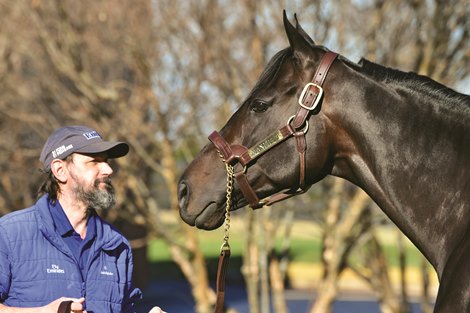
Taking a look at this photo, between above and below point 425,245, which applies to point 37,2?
above

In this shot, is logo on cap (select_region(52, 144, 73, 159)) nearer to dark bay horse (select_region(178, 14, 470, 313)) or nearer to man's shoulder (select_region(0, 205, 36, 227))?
man's shoulder (select_region(0, 205, 36, 227))

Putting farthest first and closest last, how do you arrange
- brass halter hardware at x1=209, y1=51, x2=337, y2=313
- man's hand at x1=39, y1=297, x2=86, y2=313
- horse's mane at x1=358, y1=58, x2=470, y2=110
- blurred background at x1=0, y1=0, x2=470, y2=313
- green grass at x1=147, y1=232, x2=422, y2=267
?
green grass at x1=147, y1=232, x2=422, y2=267 < blurred background at x1=0, y1=0, x2=470, y2=313 < brass halter hardware at x1=209, y1=51, x2=337, y2=313 < horse's mane at x1=358, y1=58, x2=470, y2=110 < man's hand at x1=39, y1=297, x2=86, y2=313

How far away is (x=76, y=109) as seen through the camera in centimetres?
1159

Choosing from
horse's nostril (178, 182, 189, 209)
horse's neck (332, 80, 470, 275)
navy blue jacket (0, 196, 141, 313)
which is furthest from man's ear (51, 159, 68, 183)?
horse's neck (332, 80, 470, 275)

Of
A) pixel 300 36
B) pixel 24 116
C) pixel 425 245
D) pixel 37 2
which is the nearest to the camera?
pixel 425 245

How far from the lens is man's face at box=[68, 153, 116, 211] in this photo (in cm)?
344

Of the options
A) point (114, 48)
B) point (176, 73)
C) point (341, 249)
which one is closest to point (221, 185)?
point (341, 249)

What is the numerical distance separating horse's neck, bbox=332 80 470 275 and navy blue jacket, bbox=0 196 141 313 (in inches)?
48.6

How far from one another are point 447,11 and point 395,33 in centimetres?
80

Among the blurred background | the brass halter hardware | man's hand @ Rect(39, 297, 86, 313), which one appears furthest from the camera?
the blurred background

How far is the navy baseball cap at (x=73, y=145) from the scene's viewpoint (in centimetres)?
346

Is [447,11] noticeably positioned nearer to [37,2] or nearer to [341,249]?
[341,249]

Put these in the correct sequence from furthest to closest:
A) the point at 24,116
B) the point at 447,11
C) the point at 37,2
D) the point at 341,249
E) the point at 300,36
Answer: the point at 24,116 < the point at 37,2 < the point at 341,249 < the point at 447,11 < the point at 300,36

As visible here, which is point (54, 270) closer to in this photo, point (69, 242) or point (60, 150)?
point (69, 242)
